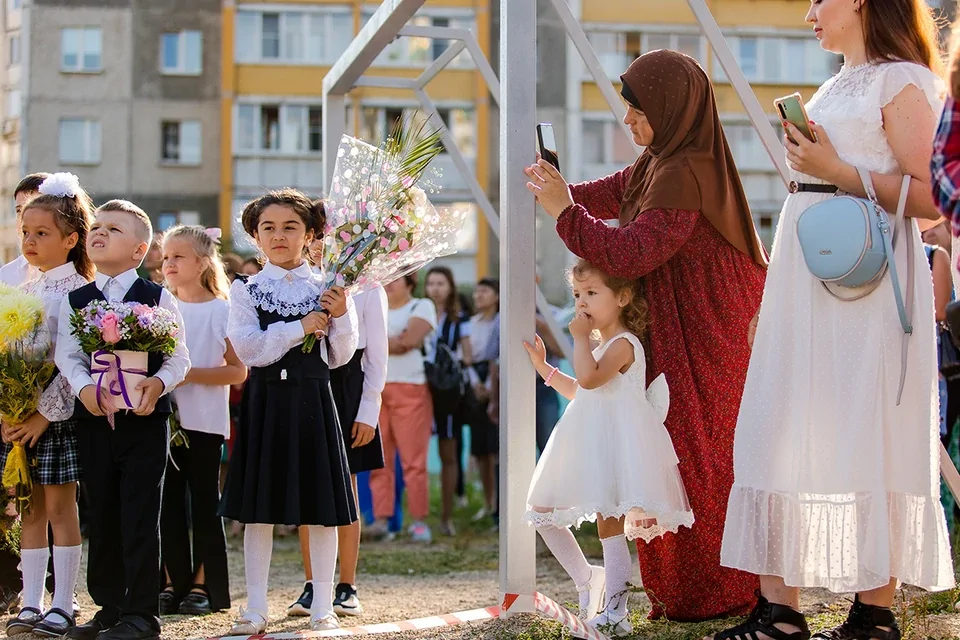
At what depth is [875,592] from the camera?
3.64 metres

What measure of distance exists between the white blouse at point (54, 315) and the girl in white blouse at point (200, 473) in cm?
71

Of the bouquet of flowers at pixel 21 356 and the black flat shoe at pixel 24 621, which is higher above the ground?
the bouquet of flowers at pixel 21 356

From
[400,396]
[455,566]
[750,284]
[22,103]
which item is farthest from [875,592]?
[22,103]

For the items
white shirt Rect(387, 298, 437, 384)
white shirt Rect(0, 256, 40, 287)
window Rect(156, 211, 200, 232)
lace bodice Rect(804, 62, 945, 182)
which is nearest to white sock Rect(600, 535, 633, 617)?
lace bodice Rect(804, 62, 945, 182)

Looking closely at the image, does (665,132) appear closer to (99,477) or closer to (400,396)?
(99,477)

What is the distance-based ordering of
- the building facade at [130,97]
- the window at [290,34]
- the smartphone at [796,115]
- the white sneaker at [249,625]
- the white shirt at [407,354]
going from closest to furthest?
the smartphone at [796,115] < the white sneaker at [249,625] < the white shirt at [407,354] < the window at [290,34] < the building facade at [130,97]

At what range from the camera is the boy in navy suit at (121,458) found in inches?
179

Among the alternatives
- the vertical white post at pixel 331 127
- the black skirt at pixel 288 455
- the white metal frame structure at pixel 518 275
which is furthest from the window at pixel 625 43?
the white metal frame structure at pixel 518 275

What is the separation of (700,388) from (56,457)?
2504 millimetres

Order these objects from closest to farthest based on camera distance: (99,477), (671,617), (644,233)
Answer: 1. (644,233)
2. (671,617)
3. (99,477)

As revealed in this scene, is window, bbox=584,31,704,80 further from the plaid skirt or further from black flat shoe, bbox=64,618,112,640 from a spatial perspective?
black flat shoe, bbox=64,618,112,640

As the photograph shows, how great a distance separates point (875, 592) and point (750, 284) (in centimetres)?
112

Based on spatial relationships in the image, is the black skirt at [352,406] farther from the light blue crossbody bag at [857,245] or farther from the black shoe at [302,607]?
the light blue crossbody bag at [857,245]

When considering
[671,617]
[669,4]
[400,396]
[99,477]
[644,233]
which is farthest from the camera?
[669,4]
